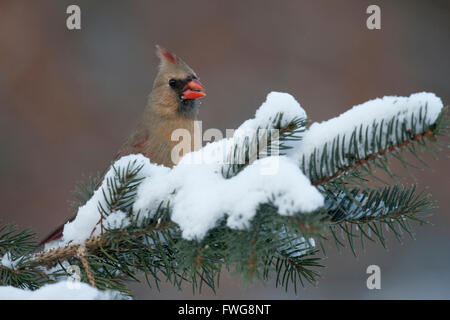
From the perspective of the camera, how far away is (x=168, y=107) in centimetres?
286

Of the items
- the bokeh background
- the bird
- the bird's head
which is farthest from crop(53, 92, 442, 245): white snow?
the bokeh background

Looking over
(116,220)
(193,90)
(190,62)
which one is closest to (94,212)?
(116,220)

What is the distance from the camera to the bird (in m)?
2.73

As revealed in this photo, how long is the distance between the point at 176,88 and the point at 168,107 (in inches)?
4.9

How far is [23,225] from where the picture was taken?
4.06 m

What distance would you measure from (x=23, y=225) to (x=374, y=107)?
12.0 ft

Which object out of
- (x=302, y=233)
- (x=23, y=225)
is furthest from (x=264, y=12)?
(x=302, y=233)

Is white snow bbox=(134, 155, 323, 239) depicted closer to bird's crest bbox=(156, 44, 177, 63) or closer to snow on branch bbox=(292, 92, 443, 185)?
snow on branch bbox=(292, 92, 443, 185)

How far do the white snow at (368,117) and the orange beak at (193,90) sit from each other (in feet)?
5.25

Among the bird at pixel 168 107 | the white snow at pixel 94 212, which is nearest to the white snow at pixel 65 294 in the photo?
the white snow at pixel 94 212

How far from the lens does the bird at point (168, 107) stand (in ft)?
8.97

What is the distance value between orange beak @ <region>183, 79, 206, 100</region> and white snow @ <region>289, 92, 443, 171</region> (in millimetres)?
1601

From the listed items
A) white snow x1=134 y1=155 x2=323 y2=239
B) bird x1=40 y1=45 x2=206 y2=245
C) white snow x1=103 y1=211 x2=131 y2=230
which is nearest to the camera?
white snow x1=134 y1=155 x2=323 y2=239

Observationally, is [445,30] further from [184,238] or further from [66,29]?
[184,238]
